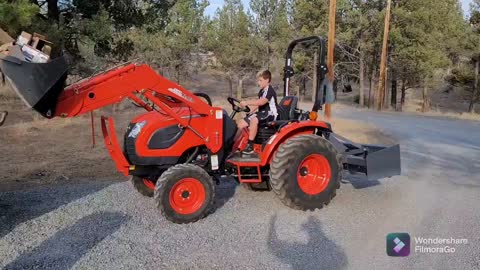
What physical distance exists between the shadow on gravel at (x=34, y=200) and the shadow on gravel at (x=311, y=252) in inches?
119

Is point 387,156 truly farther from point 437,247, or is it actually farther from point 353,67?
point 353,67

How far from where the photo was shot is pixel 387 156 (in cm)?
683

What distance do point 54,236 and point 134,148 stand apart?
4.72 feet

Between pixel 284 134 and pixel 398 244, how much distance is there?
2.15 m

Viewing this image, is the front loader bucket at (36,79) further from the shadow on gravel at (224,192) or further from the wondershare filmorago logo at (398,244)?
the wondershare filmorago logo at (398,244)

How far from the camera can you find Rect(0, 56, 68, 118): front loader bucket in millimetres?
4504

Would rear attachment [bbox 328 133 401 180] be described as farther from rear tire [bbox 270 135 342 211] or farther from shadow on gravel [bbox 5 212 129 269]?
shadow on gravel [bbox 5 212 129 269]

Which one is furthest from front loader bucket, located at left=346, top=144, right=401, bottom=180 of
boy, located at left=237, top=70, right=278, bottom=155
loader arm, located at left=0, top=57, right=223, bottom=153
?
loader arm, located at left=0, top=57, right=223, bottom=153

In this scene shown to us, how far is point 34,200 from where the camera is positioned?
264 inches

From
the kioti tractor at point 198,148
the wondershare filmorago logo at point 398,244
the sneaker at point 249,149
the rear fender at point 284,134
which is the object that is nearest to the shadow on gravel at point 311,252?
the wondershare filmorago logo at point 398,244

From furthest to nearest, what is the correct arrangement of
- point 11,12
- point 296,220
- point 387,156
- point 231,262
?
point 11,12 → point 387,156 → point 296,220 → point 231,262

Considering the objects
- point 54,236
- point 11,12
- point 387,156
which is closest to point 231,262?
point 54,236

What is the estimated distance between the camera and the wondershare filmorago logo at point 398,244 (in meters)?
4.84

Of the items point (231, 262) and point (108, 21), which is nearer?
point (231, 262)
